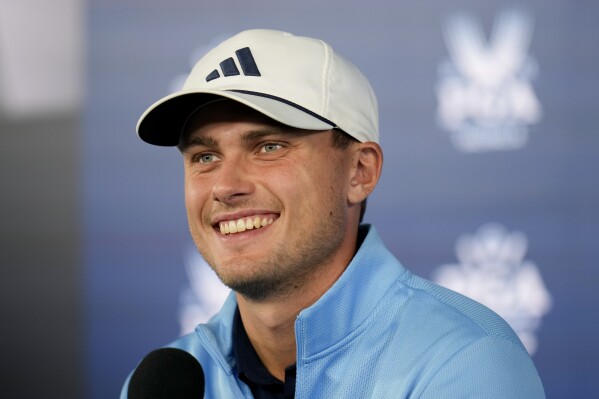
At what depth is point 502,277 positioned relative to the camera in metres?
2.60

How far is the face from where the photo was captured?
1427 millimetres

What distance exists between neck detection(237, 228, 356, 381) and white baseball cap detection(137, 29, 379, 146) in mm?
214

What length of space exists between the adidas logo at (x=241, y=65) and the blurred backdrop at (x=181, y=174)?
1166 millimetres

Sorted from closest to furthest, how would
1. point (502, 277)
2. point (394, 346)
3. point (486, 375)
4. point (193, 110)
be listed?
point (486, 375) < point (394, 346) < point (193, 110) < point (502, 277)

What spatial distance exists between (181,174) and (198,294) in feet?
1.07

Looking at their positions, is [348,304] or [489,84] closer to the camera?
[348,304]

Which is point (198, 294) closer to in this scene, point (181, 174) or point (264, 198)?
point (181, 174)

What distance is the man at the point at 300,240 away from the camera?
137cm

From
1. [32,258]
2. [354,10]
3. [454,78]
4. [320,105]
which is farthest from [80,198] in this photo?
[320,105]

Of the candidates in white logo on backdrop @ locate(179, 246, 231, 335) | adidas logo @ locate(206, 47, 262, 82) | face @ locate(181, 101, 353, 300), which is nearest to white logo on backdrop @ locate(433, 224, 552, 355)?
white logo on backdrop @ locate(179, 246, 231, 335)

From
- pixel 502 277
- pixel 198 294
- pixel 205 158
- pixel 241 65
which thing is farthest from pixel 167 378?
pixel 502 277

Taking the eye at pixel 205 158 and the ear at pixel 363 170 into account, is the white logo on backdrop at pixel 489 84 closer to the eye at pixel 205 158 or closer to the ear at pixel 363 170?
the ear at pixel 363 170

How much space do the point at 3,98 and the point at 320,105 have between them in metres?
1.48

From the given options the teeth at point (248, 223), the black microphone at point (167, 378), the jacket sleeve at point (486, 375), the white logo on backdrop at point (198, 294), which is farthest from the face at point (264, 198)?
the white logo on backdrop at point (198, 294)
